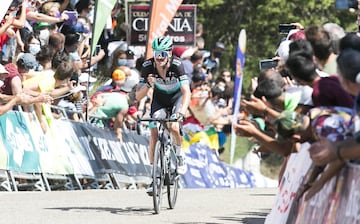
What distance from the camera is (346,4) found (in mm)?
11586

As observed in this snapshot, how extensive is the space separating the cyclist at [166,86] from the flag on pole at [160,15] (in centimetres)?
745

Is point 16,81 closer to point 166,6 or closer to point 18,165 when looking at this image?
point 18,165

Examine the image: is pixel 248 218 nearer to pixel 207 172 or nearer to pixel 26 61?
pixel 26 61

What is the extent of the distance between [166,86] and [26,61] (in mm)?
3295

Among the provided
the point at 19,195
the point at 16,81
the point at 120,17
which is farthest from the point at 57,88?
the point at 120,17

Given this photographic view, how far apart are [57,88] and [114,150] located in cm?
288

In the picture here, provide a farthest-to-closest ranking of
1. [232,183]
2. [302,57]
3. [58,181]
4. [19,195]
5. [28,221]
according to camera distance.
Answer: [232,183] < [58,181] < [19,195] < [28,221] < [302,57]

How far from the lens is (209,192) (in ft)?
56.8

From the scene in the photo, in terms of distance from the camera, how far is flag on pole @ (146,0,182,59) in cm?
2248

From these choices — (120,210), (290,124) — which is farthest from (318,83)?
(120,210)

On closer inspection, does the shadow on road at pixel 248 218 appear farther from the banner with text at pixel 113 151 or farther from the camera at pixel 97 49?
the camera at pixel 97 49

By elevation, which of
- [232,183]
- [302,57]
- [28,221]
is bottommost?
[232,183]

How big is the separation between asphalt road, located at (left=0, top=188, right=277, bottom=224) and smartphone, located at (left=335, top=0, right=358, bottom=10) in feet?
8.81

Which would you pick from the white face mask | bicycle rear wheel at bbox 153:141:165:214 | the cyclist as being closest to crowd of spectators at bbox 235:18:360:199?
bicycle rear wheel at bbox 153:141:165:214
